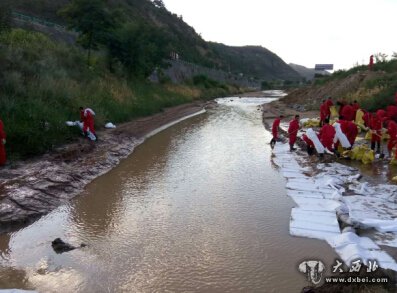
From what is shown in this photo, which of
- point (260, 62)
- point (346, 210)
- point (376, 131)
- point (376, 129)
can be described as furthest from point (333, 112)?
point (260, 62)

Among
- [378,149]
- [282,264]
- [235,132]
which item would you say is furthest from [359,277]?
[235,132]

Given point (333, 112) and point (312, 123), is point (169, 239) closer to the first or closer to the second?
point (333, 112)

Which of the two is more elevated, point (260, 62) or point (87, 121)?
point (260, 62)

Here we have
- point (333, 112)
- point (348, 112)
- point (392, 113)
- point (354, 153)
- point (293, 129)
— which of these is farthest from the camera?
point (333, 112)

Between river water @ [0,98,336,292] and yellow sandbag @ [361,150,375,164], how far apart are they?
8.99 ft

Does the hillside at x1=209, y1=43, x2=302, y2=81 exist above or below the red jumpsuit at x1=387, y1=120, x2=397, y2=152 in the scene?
above

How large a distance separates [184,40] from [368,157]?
77.9 meters

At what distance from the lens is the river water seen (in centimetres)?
571

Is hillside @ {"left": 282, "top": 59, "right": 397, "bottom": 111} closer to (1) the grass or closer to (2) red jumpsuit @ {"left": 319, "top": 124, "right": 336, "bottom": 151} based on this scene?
(2) red jumpsuit @ {"left": 319, "top": 124, "right": 336, "bottom": 151}

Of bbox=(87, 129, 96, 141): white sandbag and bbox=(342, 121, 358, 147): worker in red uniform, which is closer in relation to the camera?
bbox=(342, 121, 358, 147): worker in red uniform

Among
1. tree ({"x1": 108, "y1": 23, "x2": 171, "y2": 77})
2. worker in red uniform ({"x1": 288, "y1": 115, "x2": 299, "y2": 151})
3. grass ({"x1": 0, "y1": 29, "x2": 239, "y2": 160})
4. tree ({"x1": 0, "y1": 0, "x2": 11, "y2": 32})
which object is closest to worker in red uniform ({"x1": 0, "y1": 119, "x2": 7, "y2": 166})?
grass ({"x1": 0, "y1": 29, "x2": 239, "y2": 160})

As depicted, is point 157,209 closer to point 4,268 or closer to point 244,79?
point 4,268

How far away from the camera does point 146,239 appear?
707 centimetres

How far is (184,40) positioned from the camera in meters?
86.2
